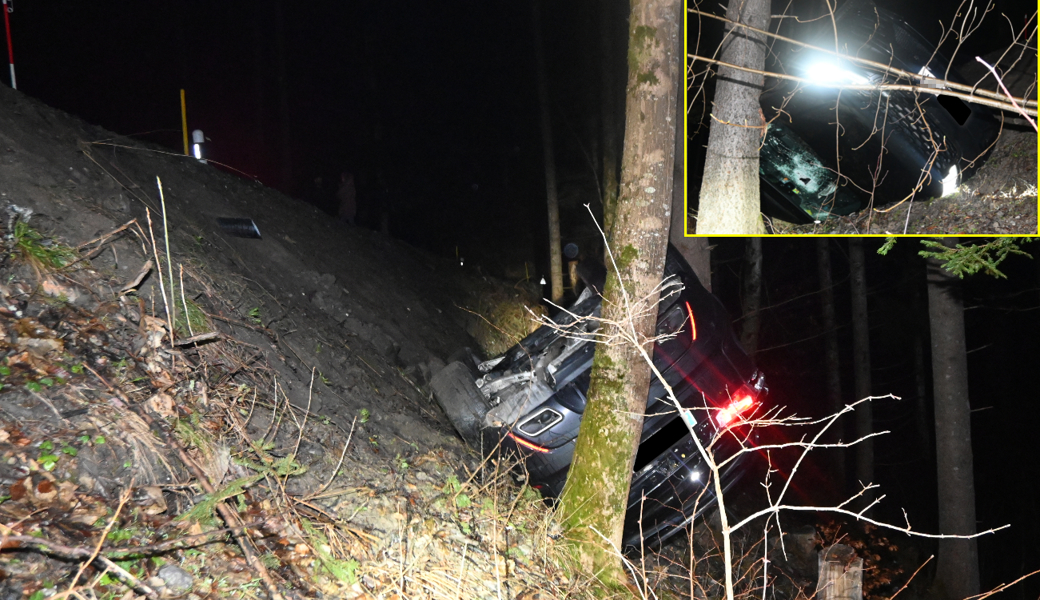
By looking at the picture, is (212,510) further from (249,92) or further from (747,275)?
(249,92)

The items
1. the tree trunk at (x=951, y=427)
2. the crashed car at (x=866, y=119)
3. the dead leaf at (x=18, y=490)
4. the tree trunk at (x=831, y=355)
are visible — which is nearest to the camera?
the dead leaf at (x=18, y=490)

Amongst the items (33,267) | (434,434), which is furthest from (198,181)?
(434,434)

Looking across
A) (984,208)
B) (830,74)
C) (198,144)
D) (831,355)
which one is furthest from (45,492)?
(831,355)

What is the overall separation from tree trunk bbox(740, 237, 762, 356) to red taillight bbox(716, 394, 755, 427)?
5.13 meters

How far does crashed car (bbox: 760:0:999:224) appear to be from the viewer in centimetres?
452

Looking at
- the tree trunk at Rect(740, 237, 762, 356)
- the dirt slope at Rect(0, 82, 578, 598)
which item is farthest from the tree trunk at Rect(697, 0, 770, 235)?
the tree trunk at Rect(740, 237, 762, 356)

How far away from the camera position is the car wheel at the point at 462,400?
5367mm

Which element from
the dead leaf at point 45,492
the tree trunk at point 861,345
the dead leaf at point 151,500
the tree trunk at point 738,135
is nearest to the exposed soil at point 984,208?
the tree trunk at point 738,135

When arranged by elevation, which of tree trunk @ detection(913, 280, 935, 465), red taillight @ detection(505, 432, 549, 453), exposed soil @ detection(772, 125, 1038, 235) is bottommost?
tree trunk @ detection(913, 280, 935, 465)

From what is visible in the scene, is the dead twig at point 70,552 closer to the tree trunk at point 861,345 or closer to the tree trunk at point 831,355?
the tree trunk at point 861,345

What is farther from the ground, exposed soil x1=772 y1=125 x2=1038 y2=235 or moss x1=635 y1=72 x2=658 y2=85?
moss x1=635 y1=72 x2=658 y2=85

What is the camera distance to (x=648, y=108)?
4.44m

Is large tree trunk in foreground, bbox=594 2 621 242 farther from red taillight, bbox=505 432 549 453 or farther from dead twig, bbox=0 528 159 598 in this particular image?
dead twig, bbox=0 528 159 598

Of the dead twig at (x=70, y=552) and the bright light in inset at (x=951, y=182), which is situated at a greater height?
the bright light in inset at (x=951, y=182)
